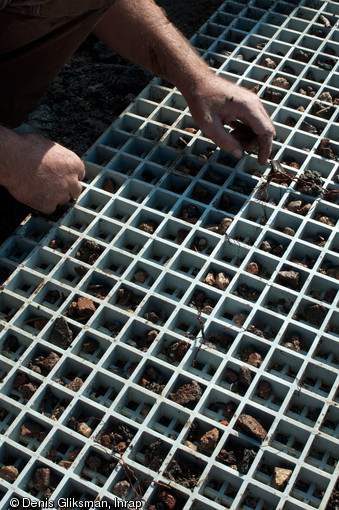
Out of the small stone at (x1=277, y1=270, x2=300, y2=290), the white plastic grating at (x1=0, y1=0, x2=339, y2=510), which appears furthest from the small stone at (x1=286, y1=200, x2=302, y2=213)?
the small stone at (x1=277, y1=270, x2=300, y2=290)

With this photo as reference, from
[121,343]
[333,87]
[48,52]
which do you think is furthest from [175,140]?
[121,343]

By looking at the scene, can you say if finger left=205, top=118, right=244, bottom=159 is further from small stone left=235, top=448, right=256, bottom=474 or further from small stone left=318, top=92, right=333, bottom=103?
small stone left=235, top=448, right=256, bottom=474

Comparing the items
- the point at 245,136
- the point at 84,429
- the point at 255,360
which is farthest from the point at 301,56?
the point at 84,429

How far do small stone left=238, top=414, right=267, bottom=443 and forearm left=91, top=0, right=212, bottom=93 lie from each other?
1.33 meters

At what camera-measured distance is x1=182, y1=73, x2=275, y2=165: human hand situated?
7.81 ft

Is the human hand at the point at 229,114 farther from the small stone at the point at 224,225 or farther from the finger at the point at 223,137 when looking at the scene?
the small stone at the point at 224,225

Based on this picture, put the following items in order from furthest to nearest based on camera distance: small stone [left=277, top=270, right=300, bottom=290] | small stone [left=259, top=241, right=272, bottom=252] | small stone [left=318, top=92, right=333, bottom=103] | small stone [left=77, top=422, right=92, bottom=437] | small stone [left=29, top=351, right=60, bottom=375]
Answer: small stone [left=318, top=92, right=333, bottom=103]
small stone [left=259, top=241, right=272, bottom=252]
small stone [left=277, top=270, right=300, bottom=290]
small stone [left=29, top=351, right=60, bottom=375]
small stone [left=77, top=422, right=92, bottom=437]

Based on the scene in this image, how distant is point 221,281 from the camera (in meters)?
2.25

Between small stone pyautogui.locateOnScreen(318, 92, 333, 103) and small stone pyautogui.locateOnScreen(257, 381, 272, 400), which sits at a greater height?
small stone pyautogui.locateOnScreen(318, 92, 333, 103)

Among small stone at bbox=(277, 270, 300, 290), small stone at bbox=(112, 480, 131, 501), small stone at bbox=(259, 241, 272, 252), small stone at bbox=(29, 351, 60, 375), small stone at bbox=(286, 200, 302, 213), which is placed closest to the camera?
small stone at bbox=(112, 480, 131, 501)

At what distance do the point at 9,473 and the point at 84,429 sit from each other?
248 mm

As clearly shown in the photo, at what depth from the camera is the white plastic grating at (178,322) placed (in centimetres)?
184

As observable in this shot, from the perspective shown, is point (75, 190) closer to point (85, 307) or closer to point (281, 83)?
point (85, 307)

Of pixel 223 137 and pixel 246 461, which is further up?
pixel 223 137
